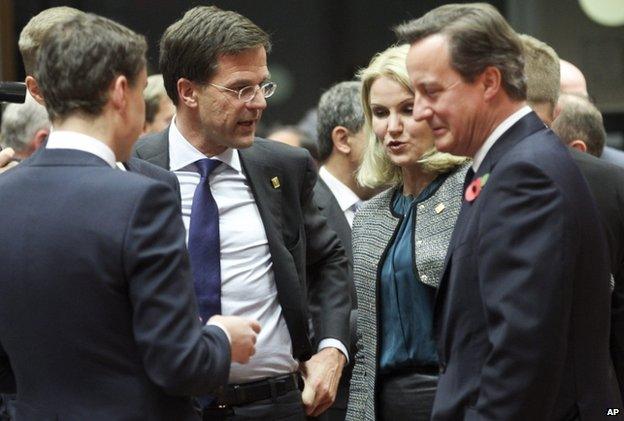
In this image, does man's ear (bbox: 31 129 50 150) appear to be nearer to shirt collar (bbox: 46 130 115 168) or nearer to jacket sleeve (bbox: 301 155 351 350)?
jacket sleeve (bbox: 301 155 351 350)

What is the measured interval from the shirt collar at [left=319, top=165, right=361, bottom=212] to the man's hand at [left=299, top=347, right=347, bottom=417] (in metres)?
1.49

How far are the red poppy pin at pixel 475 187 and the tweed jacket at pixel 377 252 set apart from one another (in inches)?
27.7

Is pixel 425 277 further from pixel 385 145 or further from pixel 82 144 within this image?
pixel 82 144

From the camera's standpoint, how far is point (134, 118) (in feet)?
8.82

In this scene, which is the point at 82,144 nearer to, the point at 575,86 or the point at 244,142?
the point at 244,142

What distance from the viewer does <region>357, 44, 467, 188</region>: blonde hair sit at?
372 centimetres

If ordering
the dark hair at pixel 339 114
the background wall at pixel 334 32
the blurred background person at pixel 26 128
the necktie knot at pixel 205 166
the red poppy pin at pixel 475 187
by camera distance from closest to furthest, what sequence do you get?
the red poppy pin at pixel 475 187 < the necktie knot at pixel 205 166 < the blurred background person at pixel 26 128 < the dark hair at pixel 339 114 < the background wall at pixel 334 32

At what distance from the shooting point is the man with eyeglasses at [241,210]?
341cm

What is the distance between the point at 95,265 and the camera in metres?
2.53

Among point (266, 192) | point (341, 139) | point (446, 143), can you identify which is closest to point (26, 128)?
point (341, 139)

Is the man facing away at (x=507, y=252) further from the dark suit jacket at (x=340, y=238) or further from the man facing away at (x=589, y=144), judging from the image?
the dark suit jacket at (x=340, y=238)

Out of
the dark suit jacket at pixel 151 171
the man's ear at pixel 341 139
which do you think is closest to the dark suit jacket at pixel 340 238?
the man's ear at pixel 341 139

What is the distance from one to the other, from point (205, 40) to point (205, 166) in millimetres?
358

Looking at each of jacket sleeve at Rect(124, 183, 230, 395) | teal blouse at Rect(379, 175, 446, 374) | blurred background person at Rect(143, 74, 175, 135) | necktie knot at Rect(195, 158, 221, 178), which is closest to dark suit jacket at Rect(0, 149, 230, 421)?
jacket sleeve at Rect(124, 183, 230, 395)
